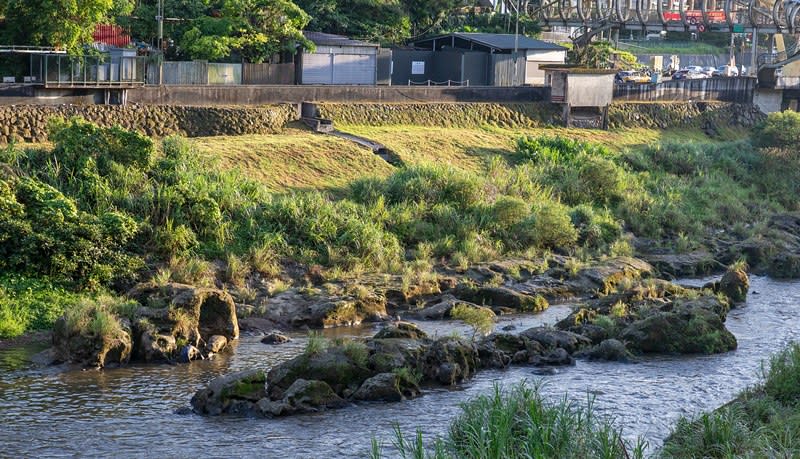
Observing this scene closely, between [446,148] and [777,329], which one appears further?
[446,148]

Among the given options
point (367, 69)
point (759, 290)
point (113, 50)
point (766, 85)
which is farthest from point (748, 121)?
point (113, 50)

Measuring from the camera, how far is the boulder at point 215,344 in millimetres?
29016

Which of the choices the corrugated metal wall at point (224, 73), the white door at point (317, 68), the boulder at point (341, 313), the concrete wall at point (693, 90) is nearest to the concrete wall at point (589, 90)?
the concrete wall at point (693, 90)

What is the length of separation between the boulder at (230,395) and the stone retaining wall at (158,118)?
1920cm

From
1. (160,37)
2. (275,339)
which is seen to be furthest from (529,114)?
(275,339)

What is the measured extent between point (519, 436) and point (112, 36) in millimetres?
39781

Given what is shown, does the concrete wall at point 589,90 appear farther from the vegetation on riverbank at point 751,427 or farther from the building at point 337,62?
the vegetation on riverbank at point 751,427

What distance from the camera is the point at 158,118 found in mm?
46250

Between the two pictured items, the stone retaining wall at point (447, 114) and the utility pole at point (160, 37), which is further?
the stone retaining wall at point (447, 114)

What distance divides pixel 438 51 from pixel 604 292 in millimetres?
31347

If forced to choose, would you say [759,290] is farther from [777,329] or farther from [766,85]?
[766,85]

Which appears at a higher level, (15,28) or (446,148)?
(15,28)

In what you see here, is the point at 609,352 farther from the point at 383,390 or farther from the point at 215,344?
the point at 215,344

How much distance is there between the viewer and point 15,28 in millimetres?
45906
